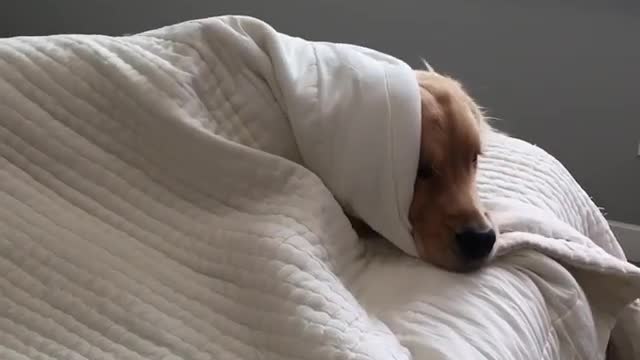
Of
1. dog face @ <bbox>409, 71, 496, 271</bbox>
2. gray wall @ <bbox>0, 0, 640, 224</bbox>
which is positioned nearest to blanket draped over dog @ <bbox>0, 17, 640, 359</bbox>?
dog face @ <bbox>409, 71, 496, 271</bbox>

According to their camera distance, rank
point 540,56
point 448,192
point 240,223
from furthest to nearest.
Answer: point 540,56
point 448,192
point 240,223

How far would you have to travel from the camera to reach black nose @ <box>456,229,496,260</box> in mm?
1396

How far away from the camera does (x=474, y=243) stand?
4.58 ft

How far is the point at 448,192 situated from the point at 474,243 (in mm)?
97

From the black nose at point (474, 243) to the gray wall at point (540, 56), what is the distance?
1.48 metres

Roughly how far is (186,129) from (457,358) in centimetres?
49

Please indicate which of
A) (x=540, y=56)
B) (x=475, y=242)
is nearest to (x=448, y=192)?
(x=475, y=242)

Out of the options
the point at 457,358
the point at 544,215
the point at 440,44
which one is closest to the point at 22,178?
the point at 457,358

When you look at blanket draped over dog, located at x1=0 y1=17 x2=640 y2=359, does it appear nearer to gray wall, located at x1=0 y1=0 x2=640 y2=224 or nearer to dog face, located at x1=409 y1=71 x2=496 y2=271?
dog face, located at x1=409 y1=71 x2=496 y2=271

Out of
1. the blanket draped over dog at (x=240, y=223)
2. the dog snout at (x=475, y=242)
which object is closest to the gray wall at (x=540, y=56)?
the blanket draped over dog at (x=240, y=223)

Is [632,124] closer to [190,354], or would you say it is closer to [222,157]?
[222,157]

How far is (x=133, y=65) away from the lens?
142cm

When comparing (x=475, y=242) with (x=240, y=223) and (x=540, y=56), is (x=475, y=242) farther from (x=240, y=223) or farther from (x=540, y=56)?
(x=540, y=56)

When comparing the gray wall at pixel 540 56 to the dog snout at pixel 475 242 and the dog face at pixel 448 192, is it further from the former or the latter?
the dog snout at pixel 475 242
